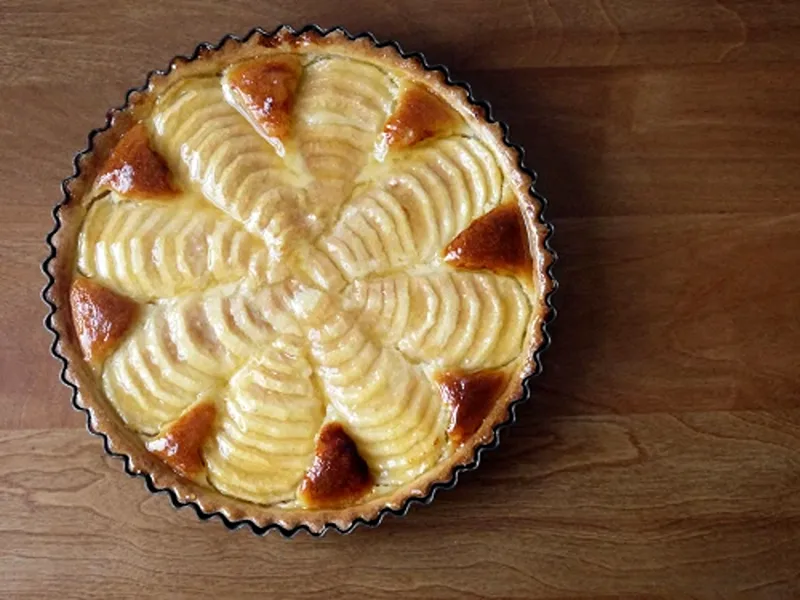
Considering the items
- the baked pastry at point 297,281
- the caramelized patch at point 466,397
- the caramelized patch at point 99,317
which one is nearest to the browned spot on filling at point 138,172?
the baked pastry at point 297,281

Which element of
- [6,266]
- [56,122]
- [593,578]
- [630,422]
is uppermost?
[56,122]

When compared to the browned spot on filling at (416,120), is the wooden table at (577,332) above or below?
below

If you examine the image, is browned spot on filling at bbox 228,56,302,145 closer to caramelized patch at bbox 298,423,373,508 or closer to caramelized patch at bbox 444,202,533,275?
caramelized patch at bbox 444,202,533,275

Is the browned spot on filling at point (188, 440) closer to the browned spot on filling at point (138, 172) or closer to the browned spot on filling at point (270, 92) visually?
the browned spot on filling at point (138, 172)

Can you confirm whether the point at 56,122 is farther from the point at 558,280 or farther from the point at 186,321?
the point at 558,280

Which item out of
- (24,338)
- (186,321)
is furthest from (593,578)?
(24,338)

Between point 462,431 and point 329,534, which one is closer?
point 462,431
